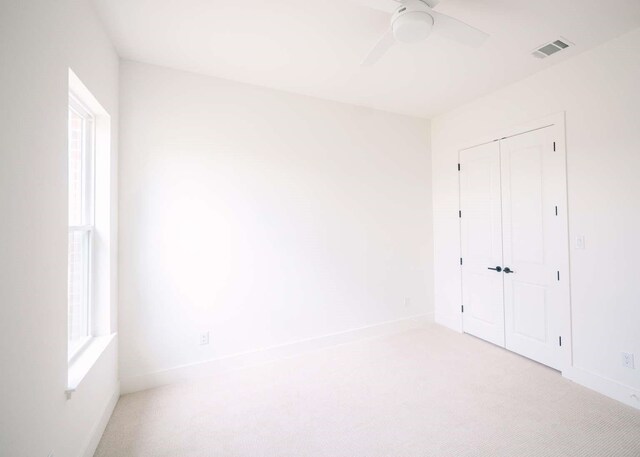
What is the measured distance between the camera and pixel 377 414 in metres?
2.02

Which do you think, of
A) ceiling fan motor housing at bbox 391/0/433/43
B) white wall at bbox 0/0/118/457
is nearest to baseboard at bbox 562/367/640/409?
ceiling fan motor housing at bbox 391/0/433/43

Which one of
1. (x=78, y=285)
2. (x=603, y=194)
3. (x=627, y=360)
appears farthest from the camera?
(x=603, y=194)

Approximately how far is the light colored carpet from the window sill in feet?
1.84

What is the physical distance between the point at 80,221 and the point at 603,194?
4113 millimetres

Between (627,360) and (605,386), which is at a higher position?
(627,360)

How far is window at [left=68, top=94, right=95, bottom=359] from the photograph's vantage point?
1.86m

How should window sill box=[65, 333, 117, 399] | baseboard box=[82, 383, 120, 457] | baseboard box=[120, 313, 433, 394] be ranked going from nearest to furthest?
window sill box=[65, 333, 117, 399], baseboard box=[82, 383, 120, 457], baseboard box=[120, 313, 433, 394]

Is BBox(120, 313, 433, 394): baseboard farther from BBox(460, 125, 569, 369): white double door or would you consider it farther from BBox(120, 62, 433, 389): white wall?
BBox(460, 125, 569, 369): white double door

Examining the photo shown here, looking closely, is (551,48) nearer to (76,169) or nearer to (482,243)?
(482,243)

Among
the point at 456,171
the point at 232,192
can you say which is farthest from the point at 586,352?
the point at 232,192

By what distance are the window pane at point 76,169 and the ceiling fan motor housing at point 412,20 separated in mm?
2200

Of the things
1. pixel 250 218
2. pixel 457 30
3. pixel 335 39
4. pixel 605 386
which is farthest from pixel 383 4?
pixel 605 386

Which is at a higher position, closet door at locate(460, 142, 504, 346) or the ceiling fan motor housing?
the ceiling fan motor housing

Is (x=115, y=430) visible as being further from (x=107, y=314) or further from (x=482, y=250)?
(x=482, y=250)
